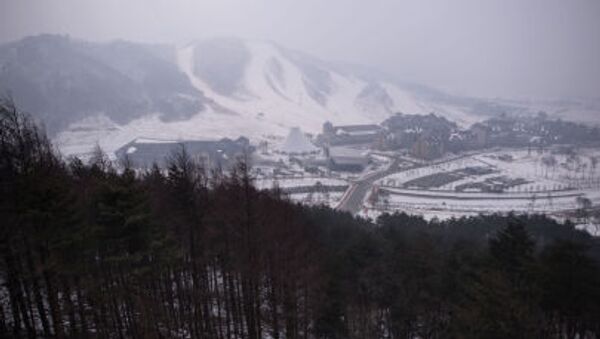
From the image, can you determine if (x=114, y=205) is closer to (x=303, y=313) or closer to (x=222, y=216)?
(x=222, y=216)

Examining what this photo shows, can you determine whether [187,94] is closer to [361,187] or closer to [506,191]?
[361,187]

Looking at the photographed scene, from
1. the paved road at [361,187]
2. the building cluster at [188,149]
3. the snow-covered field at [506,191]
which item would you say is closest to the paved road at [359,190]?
the paved road at [361,187]

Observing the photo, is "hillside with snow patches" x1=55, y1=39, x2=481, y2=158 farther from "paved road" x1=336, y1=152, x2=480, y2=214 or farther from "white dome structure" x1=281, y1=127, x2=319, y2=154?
"paved road" x1=336, y1=152, x2=480, y2=214

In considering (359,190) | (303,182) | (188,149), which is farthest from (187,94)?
(359,190)

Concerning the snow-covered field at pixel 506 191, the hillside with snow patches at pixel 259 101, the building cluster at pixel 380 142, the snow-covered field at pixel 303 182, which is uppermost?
the hillside with snow patches at pixel 259 101

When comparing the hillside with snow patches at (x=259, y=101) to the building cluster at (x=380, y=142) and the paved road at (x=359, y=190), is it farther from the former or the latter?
the paved road at (x=359, y=190)

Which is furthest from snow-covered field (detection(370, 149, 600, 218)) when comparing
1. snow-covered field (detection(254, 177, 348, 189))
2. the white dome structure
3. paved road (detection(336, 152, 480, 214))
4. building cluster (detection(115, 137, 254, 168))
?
building cluster (detection(115, 137, 254, 168))
